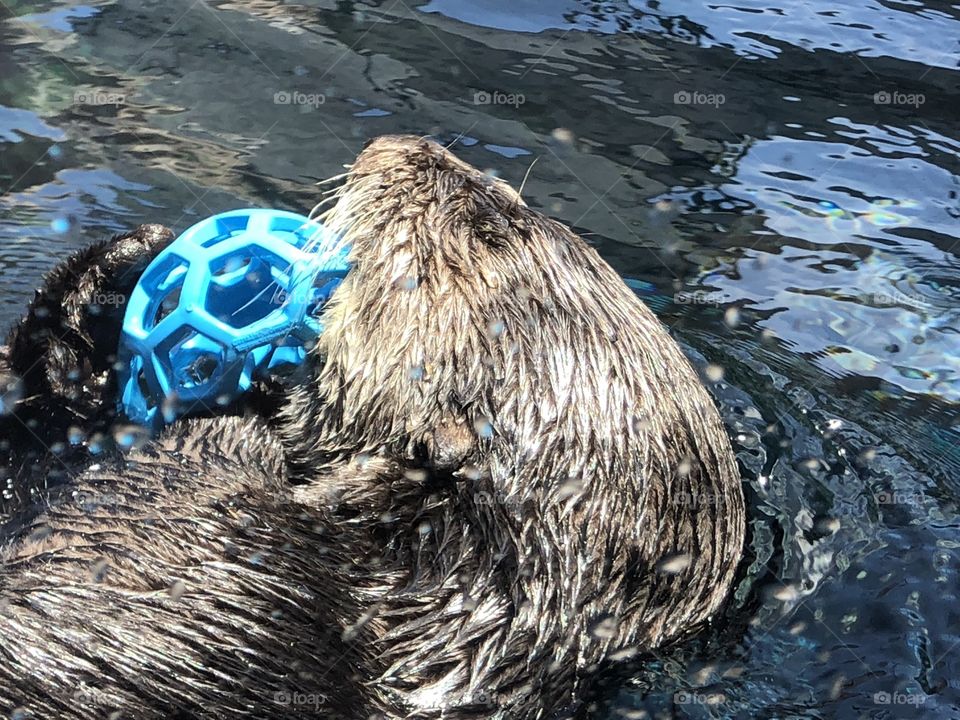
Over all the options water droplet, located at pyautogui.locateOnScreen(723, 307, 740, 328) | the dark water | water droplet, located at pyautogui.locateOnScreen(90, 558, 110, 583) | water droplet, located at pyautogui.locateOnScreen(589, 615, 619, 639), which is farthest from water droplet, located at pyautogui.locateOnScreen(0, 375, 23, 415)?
water droplet, located at pyautogui.locateOnScreen(723, 307, 740, 328)

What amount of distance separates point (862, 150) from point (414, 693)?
4974 mm

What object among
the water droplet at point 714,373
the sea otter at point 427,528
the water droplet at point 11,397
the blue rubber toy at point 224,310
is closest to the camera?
the sea otter at point 427,528

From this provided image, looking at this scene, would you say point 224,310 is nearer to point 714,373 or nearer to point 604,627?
point 604,627

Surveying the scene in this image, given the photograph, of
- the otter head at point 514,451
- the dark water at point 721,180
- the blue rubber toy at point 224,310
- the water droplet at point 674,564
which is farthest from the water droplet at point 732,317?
the blue rubber toy at point 224,310

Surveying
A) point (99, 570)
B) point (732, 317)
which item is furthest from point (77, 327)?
point (732, 317)

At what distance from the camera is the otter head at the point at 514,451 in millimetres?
3137

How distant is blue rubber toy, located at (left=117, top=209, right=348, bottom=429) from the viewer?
349cm

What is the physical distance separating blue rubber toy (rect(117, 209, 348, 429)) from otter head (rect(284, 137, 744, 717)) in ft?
0.46

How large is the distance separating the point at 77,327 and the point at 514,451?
1698 millimetres

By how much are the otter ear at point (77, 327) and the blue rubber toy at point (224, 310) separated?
220 mm

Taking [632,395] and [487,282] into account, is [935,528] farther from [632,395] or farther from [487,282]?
[487,282]

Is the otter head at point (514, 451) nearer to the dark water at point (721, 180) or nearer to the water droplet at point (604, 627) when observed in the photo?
the water droplet at point (604, 627)

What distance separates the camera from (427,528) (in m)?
3.21

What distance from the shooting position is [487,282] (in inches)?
131
